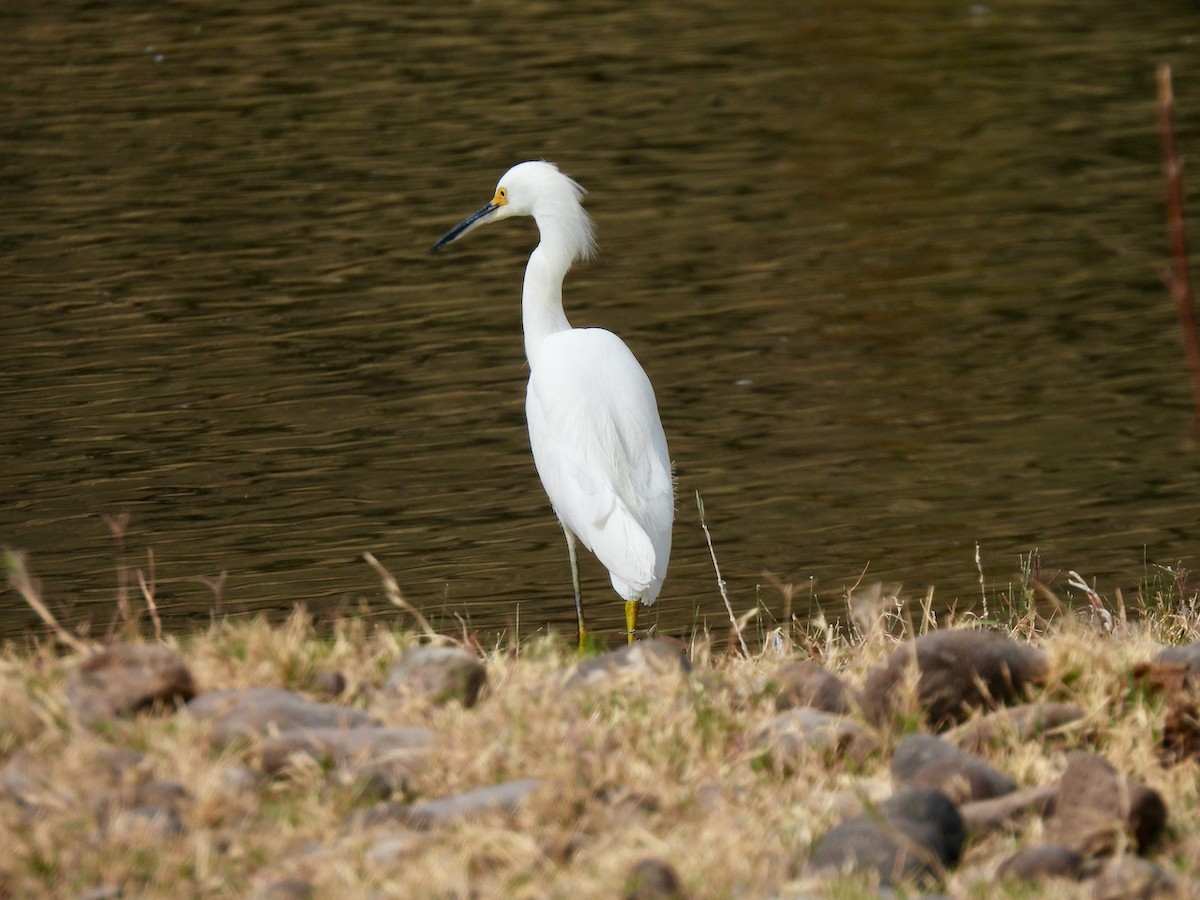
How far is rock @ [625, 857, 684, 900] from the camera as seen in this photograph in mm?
2795

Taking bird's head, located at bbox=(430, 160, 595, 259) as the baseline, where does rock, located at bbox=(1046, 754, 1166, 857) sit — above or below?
below

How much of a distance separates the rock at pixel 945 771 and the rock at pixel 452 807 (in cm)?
65

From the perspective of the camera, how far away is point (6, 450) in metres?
8.38

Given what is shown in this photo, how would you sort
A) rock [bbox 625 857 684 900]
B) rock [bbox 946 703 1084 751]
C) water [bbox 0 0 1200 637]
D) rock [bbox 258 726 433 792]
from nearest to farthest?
rock [bbox 625 857 684 900] < rock [bbox 258 726 433 792] < rock [bbox 946 703 1084 751] < water [bbox 0 0 1200 637]

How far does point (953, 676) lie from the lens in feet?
11.7

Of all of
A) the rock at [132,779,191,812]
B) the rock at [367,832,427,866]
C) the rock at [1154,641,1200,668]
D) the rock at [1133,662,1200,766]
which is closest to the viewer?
the rock at [367,832,427,866]

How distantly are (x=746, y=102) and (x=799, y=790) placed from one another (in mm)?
10931

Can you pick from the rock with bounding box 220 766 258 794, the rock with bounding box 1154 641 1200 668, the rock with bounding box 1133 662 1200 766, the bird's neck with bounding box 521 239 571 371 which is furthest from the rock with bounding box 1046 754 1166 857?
the bird's neck with bounding box 521 239 571 371

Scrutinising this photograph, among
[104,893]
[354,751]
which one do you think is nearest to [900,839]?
[354,751]

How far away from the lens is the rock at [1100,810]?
2.99 meters

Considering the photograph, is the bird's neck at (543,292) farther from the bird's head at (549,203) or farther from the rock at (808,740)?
the rock at (808,740)

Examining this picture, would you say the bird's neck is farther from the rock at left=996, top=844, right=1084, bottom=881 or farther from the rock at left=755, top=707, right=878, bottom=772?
the rock at left=996, top=844, right=1084, bottom=881

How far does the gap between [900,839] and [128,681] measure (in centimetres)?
141

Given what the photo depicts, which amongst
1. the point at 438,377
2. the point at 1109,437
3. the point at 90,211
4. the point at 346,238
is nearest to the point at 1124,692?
the point at 1109,437
